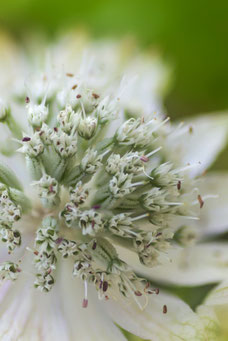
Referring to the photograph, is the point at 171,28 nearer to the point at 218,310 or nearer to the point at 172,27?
the point at 172,27

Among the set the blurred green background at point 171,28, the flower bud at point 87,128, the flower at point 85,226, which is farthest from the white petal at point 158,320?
the blurred green background at point 171,28

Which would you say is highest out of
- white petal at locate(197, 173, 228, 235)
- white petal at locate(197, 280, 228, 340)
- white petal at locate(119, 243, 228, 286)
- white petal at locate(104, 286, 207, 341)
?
white petal at locate(197, 173, 228, 235)

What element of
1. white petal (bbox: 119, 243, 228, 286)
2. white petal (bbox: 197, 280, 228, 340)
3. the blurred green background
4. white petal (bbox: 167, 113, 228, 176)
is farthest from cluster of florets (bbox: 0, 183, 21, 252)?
the blurred green background

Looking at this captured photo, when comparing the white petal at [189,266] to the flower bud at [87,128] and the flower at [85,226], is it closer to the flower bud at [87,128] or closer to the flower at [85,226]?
the flower at [85,226]

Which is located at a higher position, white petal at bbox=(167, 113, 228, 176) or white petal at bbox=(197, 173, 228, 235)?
white petal at bbox=(167, 113, 228, 176)

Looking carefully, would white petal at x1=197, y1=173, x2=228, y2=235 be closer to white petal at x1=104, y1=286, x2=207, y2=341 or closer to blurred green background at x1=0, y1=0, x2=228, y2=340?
white petal at x1=104, y1=286, x2=207, y2=341

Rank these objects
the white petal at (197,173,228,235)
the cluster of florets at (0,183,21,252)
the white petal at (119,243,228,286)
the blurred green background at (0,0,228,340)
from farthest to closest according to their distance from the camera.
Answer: the blurred green background at (0,0,228,340) < the white petal at (197,173,228,235) < the white petal at (119,243,228,286) < the cluster of florets at (0,183,21,252)

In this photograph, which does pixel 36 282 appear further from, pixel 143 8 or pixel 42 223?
pixel 143 8
